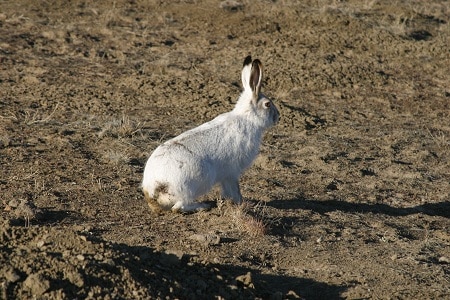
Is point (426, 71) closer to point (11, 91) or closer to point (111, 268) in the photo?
point (11, 91)

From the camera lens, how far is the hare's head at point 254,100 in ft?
27.6

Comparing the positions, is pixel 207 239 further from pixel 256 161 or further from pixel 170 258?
pixel 256 161

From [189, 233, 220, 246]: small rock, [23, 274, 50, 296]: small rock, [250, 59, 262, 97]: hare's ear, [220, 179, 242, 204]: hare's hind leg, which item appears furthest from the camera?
[250, 59, 262, 97]: hare's ear

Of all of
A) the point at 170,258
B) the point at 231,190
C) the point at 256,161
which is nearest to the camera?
the point at 170,258

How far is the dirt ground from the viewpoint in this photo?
6.12m

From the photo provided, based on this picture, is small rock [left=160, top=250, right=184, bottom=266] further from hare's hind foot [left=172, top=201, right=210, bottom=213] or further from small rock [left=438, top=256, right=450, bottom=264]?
small rock [left=438, top=256, right=450, bottom=264]

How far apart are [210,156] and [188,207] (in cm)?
51

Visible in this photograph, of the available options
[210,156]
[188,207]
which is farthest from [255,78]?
[188,207]

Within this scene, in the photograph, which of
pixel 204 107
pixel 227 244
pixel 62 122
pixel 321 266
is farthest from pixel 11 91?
pixel 321 266

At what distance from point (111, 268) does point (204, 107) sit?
19.8 feet

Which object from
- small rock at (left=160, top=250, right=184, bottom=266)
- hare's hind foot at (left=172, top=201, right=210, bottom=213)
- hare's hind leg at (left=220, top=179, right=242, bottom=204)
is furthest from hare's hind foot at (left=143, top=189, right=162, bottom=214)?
small rock at (left=160, top=250, right=184, bottom=266)

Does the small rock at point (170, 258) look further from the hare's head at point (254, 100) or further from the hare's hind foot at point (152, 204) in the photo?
the hare's head at point (254, 100)

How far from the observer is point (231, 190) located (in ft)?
26.6

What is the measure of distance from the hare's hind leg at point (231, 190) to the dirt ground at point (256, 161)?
20 centimetres
